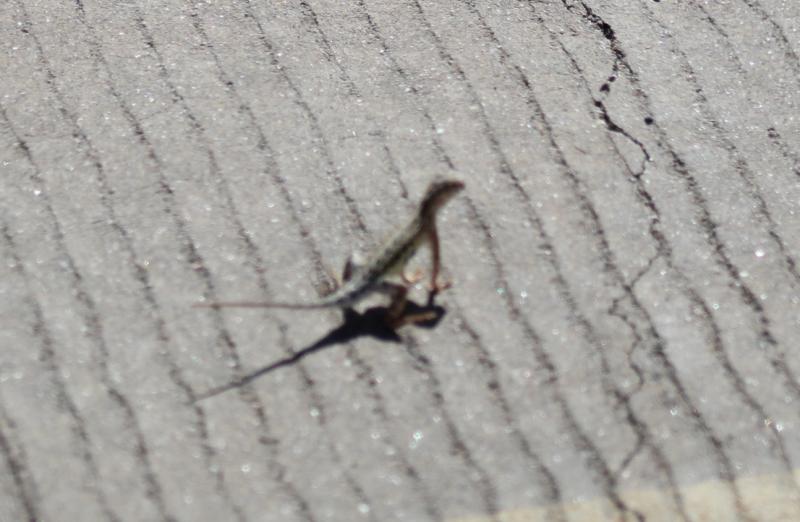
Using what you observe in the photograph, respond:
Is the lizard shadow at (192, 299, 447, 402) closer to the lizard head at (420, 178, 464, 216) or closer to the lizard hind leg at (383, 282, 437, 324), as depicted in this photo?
the lizard hind leg at (383, 282, 437, 324)

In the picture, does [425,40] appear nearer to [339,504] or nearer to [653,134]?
[653,134]

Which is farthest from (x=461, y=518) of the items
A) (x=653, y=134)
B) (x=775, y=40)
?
(x=775, y=40)

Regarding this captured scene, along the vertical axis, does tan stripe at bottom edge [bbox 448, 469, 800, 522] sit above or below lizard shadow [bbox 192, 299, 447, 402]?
above

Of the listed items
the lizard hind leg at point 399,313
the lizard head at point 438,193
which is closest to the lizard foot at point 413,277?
the lizard hind leg at point 399,313

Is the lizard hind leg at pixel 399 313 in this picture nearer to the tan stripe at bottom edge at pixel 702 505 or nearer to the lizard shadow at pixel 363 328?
the lizard shadow at pixel 363 328

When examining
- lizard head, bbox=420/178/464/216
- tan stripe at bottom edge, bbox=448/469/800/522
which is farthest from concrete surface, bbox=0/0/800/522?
lizard head, bbox=420/178/464/216

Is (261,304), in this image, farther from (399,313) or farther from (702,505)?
(702,505)
